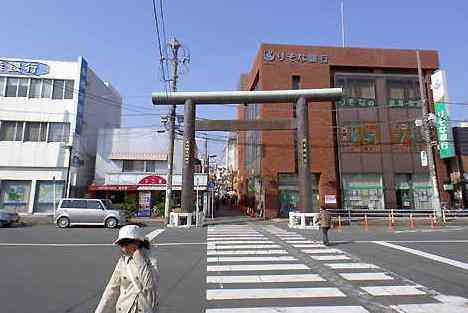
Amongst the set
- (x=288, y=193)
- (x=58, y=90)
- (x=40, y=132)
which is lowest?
(x=288, y=193)

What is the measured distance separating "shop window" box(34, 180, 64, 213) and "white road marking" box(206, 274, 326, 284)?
25.8 meters

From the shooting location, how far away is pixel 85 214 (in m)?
22.3

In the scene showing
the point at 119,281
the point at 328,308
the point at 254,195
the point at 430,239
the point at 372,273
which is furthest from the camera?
the point at 254,195

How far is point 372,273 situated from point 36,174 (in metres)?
29.1

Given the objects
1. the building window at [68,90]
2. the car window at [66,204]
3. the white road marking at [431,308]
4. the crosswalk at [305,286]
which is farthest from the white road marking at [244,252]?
the building window at [68,90]

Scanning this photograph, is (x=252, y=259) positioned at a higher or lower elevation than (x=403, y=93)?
lower

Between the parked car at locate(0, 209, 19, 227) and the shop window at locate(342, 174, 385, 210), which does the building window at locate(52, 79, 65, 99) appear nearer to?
the parked car at locate(0, 209, 19, 227)

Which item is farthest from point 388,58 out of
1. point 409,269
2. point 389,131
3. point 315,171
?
point 409,269

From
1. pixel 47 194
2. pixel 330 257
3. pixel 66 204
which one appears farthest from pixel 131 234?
pixel 47 194

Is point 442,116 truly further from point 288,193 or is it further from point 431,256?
point 431,256

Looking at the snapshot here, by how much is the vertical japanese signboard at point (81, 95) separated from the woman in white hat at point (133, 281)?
30707 mm

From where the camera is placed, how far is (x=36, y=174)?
30359 mm

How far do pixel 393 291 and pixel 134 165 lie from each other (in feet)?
94.5

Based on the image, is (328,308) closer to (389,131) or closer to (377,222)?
(377,222)
